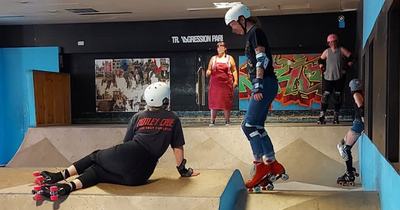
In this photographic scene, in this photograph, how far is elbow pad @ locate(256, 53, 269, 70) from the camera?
3393 millimetres

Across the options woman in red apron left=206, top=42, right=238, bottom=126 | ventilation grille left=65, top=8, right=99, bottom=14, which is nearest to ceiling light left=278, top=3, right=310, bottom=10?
woman in red apron left=206, top=42, right=238, bottom=126

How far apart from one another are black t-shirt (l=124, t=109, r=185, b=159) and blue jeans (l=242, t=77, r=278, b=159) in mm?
633

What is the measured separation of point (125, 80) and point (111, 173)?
6573 mm

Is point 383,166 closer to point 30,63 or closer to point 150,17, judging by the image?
point 150,17

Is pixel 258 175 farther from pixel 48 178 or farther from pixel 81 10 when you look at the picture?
pixel 81 10

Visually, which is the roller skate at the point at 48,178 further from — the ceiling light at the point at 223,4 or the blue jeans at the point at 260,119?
the ceiling light at the point at 223,4

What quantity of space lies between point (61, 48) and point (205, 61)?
3601 mm

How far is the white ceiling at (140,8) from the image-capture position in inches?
296

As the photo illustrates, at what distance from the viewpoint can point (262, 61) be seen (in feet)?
11.1

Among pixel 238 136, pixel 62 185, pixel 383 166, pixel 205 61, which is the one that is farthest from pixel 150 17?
pixel 383 166

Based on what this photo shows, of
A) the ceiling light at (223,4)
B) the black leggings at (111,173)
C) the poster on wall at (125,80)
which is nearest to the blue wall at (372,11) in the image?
the black leggings at (111,173)

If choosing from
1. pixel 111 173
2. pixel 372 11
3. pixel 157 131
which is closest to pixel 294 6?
pixel 372 11

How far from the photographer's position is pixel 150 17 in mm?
9094

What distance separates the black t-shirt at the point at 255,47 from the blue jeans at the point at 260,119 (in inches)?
3.6
